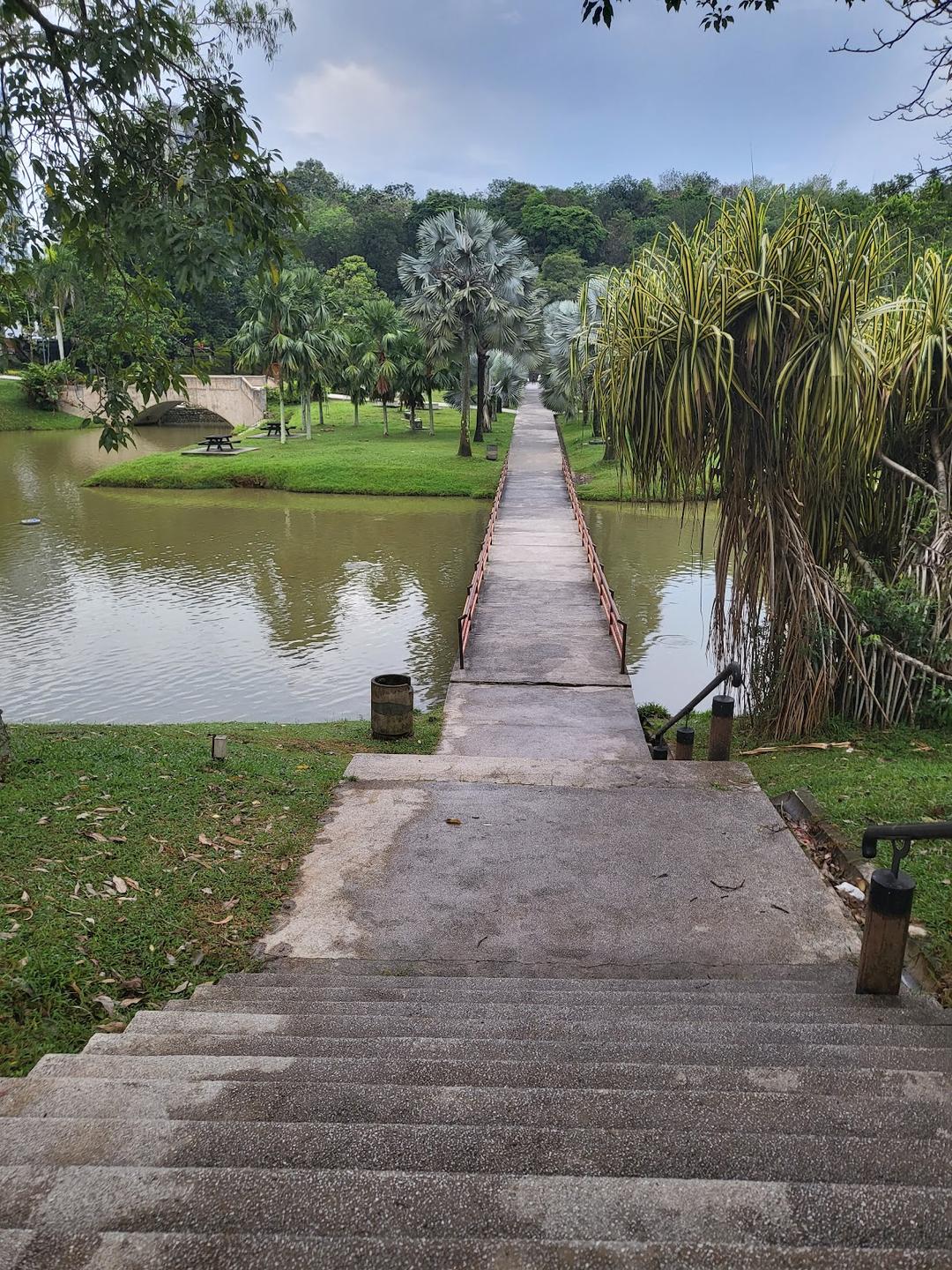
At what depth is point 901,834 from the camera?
11.5 ft

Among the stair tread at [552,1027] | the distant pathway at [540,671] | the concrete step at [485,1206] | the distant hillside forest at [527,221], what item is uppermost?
the distant hillside forest at [527,221]

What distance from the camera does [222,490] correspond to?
32094 millimetres

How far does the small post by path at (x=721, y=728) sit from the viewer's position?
7957 mm

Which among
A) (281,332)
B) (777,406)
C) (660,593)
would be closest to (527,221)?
(281,332)

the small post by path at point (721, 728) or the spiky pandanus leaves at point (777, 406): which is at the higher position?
the spiky pandanus leaves at point (777, 406)

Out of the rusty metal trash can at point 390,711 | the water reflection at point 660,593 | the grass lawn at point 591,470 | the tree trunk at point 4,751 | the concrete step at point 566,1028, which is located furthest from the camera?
the grass lawn at point 591,470

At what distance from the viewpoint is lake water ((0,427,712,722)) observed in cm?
1269

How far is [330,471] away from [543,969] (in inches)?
1154

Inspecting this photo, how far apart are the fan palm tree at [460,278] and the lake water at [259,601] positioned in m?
6.85

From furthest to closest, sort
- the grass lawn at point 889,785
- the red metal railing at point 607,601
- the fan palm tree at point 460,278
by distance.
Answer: the fan palm tree at point 460,278 → the red metal railing at point 607,601 → the grass lawn at point 889,785

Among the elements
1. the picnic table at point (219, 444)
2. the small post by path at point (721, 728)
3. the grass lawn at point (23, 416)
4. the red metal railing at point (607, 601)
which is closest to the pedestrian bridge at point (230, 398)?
the grass lawn at point (23, 416)

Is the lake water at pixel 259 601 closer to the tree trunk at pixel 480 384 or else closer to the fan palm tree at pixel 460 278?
the fan palm tree at pixel 460 278

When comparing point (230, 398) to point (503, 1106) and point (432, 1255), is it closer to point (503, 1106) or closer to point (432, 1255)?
point (503, 1106)

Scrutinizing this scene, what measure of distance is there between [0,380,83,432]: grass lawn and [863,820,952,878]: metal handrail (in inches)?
2267
